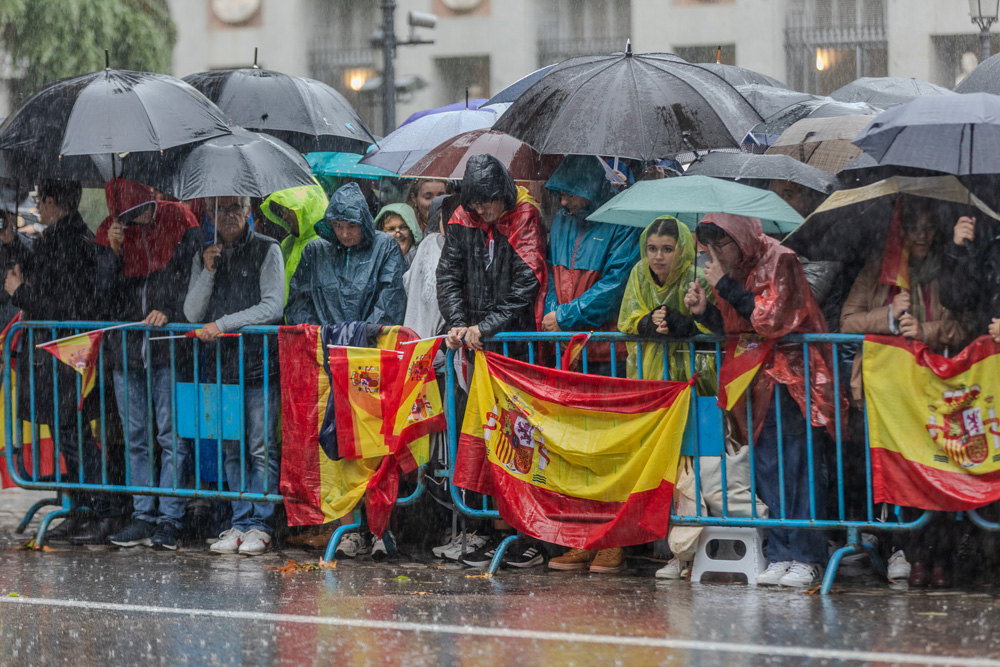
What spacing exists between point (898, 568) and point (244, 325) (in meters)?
3.99

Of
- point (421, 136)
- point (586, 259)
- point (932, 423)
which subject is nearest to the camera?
point (932, 423)

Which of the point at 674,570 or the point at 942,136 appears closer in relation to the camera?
the point at 942,136

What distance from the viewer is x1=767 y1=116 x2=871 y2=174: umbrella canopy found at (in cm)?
849

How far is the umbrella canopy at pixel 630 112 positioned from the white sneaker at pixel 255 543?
285 cm

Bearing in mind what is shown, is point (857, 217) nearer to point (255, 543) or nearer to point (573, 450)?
point (573, 450)

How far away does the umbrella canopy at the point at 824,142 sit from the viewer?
8492 millimetres

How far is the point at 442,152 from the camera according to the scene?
895cm

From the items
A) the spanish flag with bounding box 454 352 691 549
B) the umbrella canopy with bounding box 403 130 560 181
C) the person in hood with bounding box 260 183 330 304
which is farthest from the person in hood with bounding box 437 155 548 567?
the person in hood with bounding box 260 183 330 304

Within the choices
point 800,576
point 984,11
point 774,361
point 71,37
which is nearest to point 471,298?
point 774,361

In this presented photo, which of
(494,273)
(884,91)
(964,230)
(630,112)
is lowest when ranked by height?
(494,273)

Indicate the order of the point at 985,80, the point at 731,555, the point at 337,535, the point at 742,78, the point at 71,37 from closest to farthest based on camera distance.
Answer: the point at 731,555 < the point at 337,535 < the point at 985,80 < the point at 742,78 < the point at 71,37

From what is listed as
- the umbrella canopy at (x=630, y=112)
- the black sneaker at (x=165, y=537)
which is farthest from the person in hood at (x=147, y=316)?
the umbrella canopy at (x=630, y=112)

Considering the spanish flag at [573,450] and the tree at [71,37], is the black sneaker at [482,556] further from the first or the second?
the tree at [71,37]

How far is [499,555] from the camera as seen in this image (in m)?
7.59
